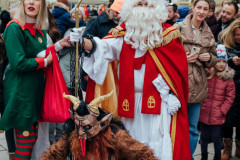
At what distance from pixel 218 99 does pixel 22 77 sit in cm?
264

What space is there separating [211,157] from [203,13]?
2.11 m

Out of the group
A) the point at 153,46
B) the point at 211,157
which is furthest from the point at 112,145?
the point at 211,157

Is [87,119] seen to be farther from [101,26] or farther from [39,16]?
[101,26]

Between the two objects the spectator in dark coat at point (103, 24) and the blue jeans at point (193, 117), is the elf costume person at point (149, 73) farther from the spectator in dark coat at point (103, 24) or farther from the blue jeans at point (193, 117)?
the spectator in dark coat at point (103, 24)

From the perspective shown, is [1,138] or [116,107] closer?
[116,107]

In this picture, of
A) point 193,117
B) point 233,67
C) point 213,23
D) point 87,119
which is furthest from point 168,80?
point 213,23

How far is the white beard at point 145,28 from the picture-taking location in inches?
133

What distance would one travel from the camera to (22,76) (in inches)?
140

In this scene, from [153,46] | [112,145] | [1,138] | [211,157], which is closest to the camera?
[112,145]

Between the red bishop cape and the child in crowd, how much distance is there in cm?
133

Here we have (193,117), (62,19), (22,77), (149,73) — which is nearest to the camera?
(149,73)

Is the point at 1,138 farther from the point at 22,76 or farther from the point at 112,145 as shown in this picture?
the point at 112,145

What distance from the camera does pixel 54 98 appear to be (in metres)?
3.65

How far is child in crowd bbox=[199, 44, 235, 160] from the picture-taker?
15.5ft
